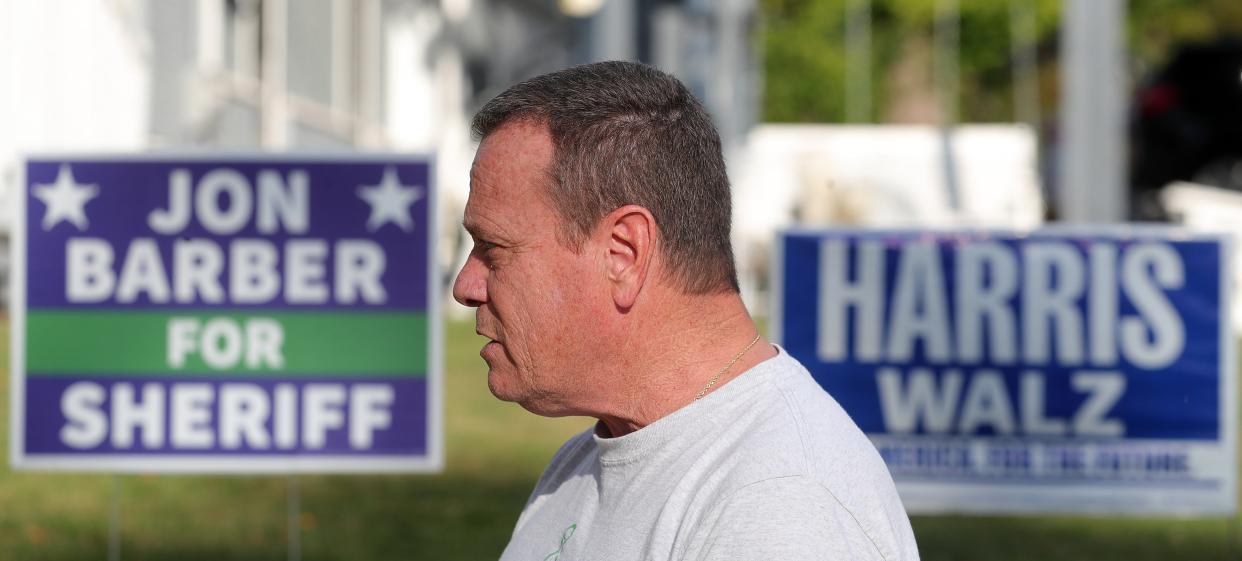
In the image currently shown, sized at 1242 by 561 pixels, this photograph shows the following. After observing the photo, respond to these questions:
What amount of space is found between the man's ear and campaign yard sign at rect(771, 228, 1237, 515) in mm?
3715

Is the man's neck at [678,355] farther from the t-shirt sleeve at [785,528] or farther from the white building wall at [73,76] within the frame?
the white building wall at [73,76]

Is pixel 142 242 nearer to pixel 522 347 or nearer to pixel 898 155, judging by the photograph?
pixel 522 347

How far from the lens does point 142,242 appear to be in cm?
539

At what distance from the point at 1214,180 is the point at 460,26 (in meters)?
10.7

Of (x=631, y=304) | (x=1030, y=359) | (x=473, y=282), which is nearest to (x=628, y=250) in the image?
(x=631, y=304)

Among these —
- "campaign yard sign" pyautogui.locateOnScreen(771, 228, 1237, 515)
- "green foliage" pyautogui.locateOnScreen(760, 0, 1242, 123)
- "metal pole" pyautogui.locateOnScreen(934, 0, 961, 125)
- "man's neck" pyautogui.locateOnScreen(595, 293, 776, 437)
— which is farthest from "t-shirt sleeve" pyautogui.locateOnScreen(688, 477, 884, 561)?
"green foliage" pyautogui.locateOnScreen(760, 0, 1242, 123)

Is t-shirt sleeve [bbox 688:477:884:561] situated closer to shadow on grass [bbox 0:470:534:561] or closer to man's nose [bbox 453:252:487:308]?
man's nose [bbox 453:252:487:308]

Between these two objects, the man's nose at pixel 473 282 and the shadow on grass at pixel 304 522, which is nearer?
the man's nose at pixel 473 282

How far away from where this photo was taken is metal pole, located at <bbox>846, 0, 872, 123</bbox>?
5669cm

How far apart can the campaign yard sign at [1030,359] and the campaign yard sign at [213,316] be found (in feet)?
4.10

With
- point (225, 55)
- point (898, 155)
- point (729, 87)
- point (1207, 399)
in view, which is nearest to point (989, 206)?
point (898, 155)

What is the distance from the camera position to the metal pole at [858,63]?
186 ft

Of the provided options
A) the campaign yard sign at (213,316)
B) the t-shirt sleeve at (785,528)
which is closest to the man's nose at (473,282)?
the t-shirt sleeve at (785,528)

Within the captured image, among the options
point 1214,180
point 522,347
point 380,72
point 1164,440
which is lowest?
point 1164,440
